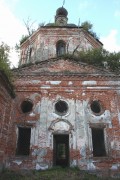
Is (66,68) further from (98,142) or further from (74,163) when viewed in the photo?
(74,163)

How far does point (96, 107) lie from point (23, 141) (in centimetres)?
474

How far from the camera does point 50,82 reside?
12.6 m

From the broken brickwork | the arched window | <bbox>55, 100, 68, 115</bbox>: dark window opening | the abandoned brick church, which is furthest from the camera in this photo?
the arched window

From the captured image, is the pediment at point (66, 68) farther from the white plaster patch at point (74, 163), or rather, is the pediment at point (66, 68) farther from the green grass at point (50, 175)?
the green grass at point (50, 175)

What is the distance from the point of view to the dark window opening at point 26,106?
1217 centimetres

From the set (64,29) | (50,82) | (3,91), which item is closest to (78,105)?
(50,82)

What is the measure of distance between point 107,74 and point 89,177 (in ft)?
20.0

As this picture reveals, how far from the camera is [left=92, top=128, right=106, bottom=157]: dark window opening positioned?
1169 cm

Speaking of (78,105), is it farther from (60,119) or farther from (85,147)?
(85,147)

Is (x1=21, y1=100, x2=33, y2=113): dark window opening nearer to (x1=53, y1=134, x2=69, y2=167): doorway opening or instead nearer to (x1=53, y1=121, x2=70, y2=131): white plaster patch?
(x1=53, y1=121, x2=70, y2=131): white plaster patch

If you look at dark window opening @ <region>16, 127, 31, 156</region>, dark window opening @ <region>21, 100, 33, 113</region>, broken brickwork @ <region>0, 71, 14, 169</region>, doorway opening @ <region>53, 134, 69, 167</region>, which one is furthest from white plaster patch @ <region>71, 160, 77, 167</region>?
dark window opening @ <region>21, 100, 33, 113</region>

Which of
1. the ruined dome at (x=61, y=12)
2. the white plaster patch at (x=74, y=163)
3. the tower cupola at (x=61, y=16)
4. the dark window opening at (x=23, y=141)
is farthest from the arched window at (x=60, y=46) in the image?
the white plaster patch at (x=74, y=163)

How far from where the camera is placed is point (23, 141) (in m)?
12.0

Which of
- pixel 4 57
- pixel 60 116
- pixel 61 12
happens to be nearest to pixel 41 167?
pixel 60 116
